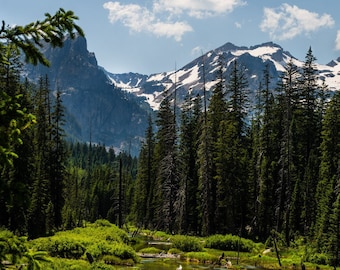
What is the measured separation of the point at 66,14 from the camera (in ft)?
23.2

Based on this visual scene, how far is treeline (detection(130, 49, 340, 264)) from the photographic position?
4866 centimetres

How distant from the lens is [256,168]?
180 ft

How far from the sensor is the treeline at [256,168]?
48656 mm

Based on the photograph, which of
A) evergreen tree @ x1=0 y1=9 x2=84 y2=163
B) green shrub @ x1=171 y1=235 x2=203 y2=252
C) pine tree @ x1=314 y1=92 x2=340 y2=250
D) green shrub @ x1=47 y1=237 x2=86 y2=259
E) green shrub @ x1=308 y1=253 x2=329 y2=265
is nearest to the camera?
evergreen tree @ x1=0 y1=9 x2=84 y2=163

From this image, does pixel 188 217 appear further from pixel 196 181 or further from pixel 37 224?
pixel 37 224

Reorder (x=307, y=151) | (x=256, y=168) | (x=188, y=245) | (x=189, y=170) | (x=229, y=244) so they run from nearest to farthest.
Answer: (x=188, y=245) → (x=229, y=244) → (x=256, y=168) → (x=307, y=151) → (x=189, y=170)

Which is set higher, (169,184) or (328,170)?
(328,170)

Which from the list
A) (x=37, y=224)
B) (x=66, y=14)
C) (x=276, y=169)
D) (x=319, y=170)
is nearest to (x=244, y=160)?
(x=276, y=169)

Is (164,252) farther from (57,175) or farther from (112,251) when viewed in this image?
(57,175)

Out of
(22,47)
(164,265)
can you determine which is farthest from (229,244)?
(22,47)

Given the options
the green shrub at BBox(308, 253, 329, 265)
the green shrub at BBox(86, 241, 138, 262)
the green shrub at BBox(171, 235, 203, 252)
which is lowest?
the green shrub at BBox(308, 253, 329, 265)

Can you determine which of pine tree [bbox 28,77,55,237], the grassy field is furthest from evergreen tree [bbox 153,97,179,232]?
pine tree [bbox 28,77,55,237]

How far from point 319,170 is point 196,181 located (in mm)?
16923

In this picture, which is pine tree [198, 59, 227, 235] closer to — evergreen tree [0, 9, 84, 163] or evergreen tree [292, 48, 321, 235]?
evergreen tree [292, 48, 321, 235]
